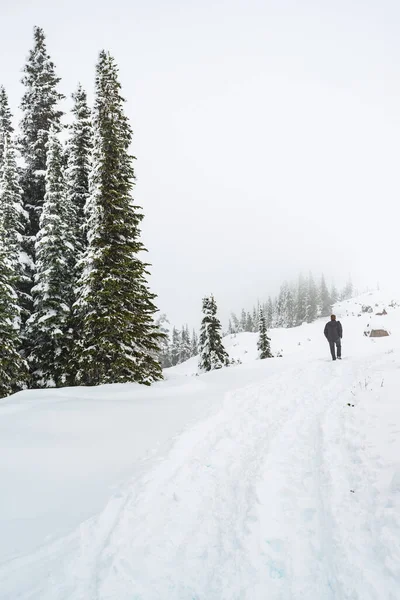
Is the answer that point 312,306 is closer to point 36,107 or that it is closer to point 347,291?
point 347,291

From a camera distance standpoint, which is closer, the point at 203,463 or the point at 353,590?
the point at 353,590

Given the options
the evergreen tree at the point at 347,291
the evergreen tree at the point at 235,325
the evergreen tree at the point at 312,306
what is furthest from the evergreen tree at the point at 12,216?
the evergreen tree at the point at 347,291

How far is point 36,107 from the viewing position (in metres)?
21.9

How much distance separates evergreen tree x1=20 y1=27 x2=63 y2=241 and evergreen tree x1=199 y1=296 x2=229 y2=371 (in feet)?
60.8

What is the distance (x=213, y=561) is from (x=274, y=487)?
4.81 ft

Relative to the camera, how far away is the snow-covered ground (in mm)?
2744

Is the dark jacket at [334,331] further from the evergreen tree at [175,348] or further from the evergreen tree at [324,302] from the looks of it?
the evergreen tree at [324,302]

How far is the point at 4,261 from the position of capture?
14.3m

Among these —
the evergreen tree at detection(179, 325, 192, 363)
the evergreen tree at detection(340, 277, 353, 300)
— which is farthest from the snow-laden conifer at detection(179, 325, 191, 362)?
the evergreen tree at detection(340, 277, 353, 300)

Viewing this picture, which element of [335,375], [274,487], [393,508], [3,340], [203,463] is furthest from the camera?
[3,340]

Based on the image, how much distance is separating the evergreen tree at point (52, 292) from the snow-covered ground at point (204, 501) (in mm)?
8243

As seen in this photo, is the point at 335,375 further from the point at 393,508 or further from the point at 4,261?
the point at 4,261

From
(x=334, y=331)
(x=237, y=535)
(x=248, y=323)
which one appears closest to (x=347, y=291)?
(x=248, y=323)

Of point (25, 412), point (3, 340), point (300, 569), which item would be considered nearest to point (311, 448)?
point (300, 569)
